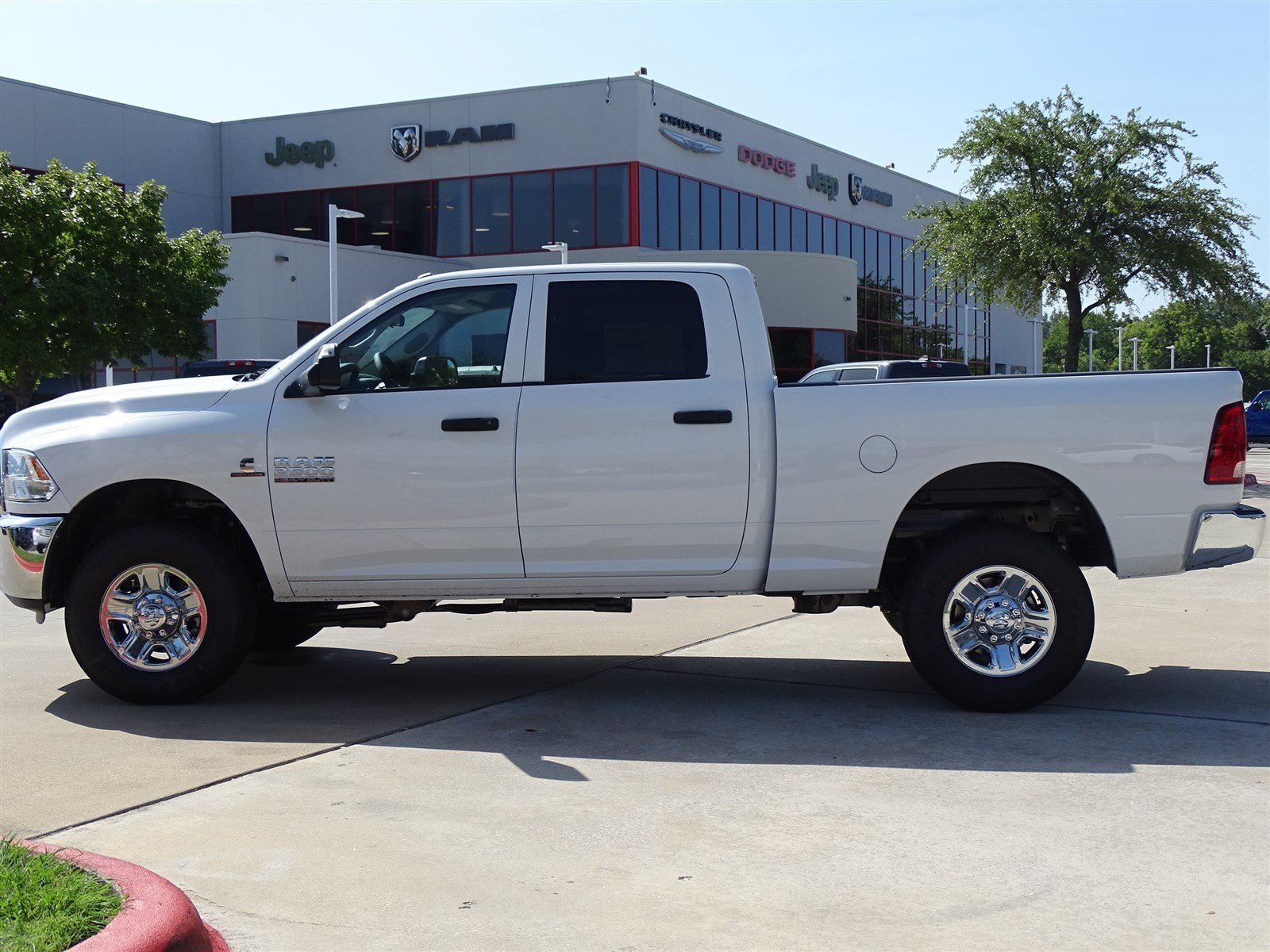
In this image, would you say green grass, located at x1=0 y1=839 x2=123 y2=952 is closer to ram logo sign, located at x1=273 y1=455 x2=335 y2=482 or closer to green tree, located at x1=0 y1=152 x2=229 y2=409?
ram logo sign, located at x1=273 y1=455 x2=335 y2=482

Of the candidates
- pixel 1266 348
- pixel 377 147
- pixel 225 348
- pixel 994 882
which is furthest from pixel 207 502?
pixel 1266 348

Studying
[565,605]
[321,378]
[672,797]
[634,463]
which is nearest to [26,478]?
[321,378]

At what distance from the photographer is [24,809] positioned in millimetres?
5156

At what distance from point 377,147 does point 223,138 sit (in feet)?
21.8

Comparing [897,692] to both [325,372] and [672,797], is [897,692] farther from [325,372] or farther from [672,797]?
[325,372]

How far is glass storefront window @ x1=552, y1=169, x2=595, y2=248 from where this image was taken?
140 ft

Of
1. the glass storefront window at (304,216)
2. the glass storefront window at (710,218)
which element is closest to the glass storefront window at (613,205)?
the glass storefront window at (710,218)

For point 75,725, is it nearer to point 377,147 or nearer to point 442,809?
point 442,809

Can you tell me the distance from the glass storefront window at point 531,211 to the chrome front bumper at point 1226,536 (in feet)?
123

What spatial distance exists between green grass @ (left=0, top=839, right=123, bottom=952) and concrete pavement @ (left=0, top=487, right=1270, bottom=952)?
378 millimetres

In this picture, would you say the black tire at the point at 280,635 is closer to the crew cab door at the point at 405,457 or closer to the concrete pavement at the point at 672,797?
the concrete pavement at the point at 672,797

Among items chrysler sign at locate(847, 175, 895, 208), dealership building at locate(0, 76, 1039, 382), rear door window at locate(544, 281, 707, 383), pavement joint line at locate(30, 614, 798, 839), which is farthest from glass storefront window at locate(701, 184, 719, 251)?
rear door window at locate(544, 281, 707, 383)

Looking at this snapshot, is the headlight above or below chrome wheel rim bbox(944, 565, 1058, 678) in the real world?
above

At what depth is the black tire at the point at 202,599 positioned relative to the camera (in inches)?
271
